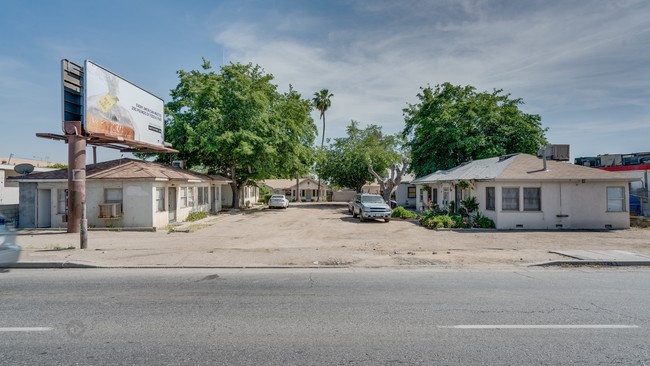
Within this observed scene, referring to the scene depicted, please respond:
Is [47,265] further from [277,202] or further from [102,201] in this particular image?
[277,202]

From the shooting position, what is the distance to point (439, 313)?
607cm

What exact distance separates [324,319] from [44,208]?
21393 millimetres

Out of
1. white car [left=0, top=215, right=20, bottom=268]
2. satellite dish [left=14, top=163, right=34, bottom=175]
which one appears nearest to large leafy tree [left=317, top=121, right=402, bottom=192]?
satellite dish [left=14, top=163, right=34, bottom=175]

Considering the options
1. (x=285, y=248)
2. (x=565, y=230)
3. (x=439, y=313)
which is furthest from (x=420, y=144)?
(x=439, y=313)

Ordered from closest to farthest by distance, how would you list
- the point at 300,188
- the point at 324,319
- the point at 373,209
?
the point at 324,319
the point at 373,209
the point at 300,188

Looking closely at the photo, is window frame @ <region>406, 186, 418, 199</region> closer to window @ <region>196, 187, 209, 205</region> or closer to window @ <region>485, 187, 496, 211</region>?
window @ <region>485, 187, 496, 211</region>

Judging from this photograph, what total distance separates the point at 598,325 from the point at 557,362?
1910 millimetres

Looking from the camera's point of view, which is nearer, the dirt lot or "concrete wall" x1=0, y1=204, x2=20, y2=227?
the dirt lot

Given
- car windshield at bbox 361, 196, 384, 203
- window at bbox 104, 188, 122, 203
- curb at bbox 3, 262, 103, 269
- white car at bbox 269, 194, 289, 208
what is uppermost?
window at bbox 104, 188, 122, 203

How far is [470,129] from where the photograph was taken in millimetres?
32219

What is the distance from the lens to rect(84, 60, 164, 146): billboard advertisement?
687 inches

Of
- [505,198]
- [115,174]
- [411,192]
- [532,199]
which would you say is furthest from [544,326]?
[411,192]

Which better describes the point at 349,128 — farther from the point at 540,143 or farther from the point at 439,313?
the point at 439,313

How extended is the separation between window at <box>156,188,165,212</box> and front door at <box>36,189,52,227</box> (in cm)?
588
